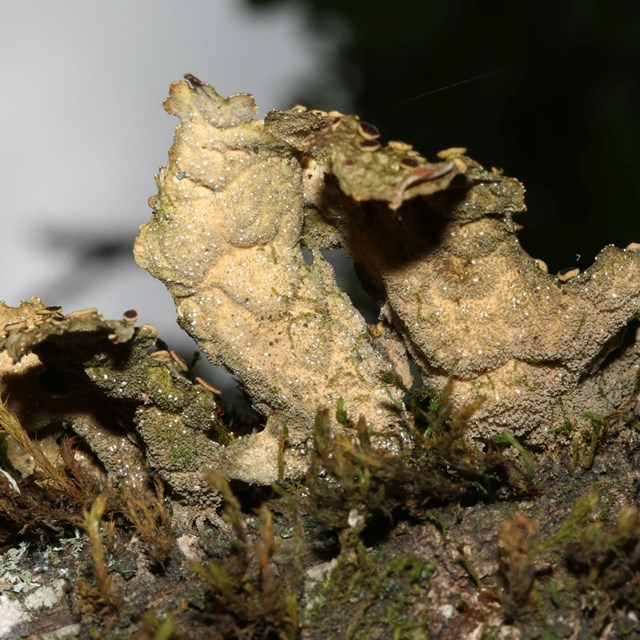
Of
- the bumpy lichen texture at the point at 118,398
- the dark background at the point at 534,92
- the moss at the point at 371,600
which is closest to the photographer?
the moss at the point at 371,600

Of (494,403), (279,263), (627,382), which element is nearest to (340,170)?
(279,263)

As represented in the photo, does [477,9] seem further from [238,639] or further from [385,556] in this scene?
[238,639]

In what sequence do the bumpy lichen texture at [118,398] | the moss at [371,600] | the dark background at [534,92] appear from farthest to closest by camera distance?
the dark background at [534,92]
the bumpy lichen texture at [118,398]
the moss at [371,600]

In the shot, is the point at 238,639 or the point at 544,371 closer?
the point at 238,639

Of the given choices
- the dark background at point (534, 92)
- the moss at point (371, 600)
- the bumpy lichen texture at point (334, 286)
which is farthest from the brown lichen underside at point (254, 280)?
the dark background at point (534, 92)

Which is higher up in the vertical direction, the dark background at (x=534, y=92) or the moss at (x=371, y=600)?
the dark background at (x=534, y=92)

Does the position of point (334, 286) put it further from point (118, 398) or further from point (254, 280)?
point (118, 398)

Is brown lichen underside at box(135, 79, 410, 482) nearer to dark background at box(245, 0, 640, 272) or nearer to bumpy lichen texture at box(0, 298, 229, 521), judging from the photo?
bumpy lichen texture at box(0, 298, 229, 521)

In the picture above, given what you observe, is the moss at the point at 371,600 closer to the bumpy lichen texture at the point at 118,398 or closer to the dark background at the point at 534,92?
the bumpy lichen texture at the point at 118,398
